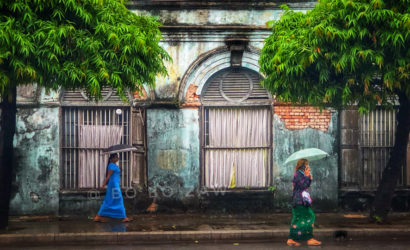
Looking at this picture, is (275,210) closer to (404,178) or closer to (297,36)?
(404,178)

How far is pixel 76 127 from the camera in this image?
12.7 m

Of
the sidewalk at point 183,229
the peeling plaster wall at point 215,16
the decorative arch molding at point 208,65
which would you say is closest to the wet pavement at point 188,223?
the sidewalk at point 183,229

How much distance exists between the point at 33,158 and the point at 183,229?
409cm

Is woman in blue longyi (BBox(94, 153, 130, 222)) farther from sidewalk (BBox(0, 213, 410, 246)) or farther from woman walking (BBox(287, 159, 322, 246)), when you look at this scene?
woman walking (BBox(287, 159, 322, 246))

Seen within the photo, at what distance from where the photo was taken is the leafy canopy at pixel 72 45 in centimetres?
868

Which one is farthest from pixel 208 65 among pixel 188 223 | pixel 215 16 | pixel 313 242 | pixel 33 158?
pixel 313 242

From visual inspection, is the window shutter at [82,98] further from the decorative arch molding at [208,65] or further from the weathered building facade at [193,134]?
the decorative arch molding at [208,65]

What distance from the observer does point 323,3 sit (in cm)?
976

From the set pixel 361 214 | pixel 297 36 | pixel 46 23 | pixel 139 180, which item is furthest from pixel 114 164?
pixel 361 214

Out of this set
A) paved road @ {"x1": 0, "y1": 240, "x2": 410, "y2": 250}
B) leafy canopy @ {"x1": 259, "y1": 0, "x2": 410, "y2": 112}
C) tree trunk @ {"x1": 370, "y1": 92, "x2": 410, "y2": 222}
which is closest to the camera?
leafy canopy @ {"x1": 259, "y1": 0, "x2": 410, "y2": 112}

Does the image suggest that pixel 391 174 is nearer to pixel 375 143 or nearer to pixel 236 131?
pixel 375 143

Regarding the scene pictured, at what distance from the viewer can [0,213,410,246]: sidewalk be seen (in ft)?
32.7

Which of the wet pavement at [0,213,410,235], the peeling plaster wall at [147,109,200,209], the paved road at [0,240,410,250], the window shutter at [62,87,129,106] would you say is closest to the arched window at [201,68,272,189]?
the peeling plaster wall at [147,109,200,209]

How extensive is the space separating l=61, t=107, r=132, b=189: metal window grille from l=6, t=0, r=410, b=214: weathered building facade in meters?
0.02
